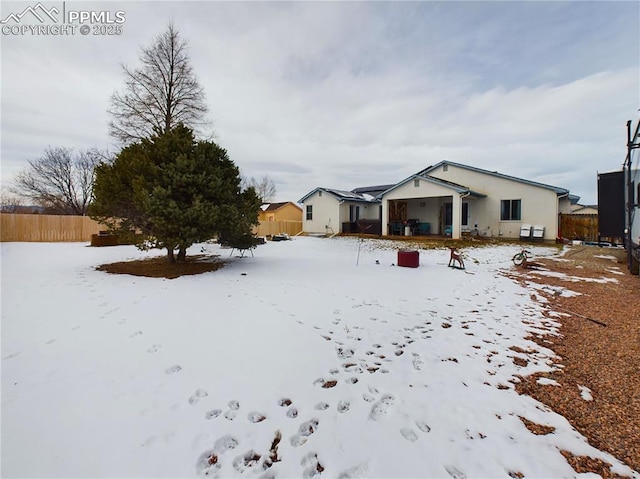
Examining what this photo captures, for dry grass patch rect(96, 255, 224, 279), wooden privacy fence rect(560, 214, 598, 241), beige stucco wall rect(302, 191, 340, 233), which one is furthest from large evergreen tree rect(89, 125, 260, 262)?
wooden privacy fence rect(560, 214, 598, 241)

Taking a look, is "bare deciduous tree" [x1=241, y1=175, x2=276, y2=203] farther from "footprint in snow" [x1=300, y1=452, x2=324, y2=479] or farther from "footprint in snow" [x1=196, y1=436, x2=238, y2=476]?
"footprint in snow" [x1=300, y1=452, x2=324, y2=479]

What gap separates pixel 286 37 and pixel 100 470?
12.1 m

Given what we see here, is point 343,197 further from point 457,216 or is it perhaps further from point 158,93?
point 158,93

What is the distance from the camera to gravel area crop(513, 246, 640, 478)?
2.27 metres

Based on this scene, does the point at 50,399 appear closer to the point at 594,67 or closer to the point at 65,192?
the point at 594,67

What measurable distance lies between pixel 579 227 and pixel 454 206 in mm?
9074

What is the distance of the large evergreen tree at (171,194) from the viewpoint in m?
7.38

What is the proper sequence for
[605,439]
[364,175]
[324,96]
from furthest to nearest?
1. [364,175]
2. [324,96]
3. [605,439]

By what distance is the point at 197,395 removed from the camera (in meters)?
2.66

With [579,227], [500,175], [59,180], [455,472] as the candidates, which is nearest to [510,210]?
[500,175]

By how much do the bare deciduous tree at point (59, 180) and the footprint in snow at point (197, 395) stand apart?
3014 centimetres

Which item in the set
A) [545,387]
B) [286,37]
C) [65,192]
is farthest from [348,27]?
[65,192]

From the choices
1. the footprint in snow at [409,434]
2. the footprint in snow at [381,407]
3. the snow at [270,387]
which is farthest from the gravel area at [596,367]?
the footprint in snow at [381,407]

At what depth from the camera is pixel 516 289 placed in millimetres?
6828
